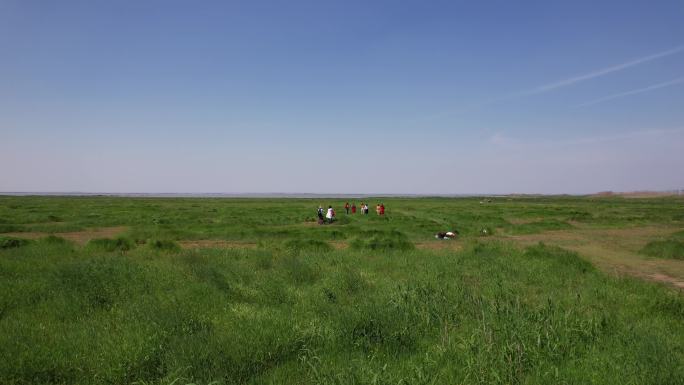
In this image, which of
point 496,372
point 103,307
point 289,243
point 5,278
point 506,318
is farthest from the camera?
point 289,243

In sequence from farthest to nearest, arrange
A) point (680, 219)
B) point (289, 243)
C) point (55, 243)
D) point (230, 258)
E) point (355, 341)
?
1. point (680, 219)
2. point (289, 243)
3. point (55, 243)
4. point (230, 258)
5. point (355, 341)

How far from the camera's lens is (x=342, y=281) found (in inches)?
381

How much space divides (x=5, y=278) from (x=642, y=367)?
1368 centimetres

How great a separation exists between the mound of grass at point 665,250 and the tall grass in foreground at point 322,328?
353 inches

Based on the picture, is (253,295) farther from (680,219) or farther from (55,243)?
(680,219)

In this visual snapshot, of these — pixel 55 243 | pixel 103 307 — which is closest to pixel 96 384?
pixel 103 307

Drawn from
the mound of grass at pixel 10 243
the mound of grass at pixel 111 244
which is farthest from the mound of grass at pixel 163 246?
the mound of grass at pixel 10 243

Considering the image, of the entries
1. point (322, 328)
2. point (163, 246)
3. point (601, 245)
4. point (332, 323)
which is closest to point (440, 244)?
point (601, 245)

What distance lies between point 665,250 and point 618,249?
2.54 m

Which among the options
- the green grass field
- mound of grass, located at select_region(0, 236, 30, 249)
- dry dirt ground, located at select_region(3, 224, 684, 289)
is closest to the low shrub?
mound of grass, located at select_region(0, 236, 30, 249)

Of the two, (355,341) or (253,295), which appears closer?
(355,341)

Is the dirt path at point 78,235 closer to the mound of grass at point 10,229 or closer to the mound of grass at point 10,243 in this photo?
the mound of grass at point 10,229

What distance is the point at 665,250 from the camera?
55.2 ft

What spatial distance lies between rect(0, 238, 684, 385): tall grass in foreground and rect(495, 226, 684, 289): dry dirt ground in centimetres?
438
